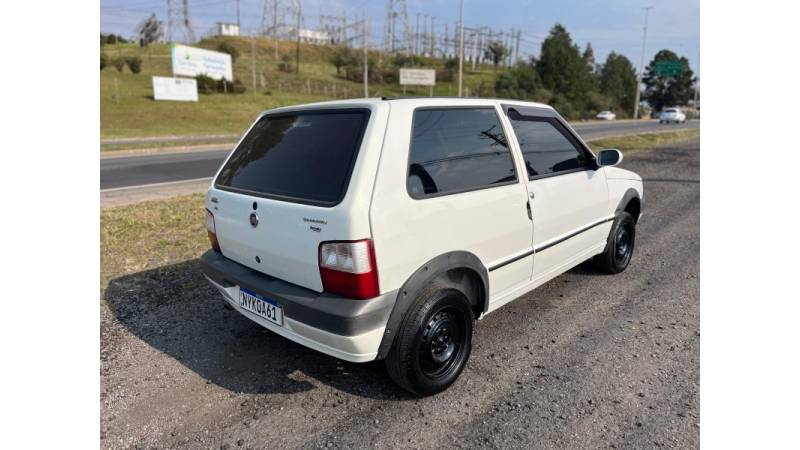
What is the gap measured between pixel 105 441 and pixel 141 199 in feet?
24.4

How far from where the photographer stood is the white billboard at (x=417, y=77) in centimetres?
5013

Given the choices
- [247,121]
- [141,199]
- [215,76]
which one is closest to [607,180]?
[141,199]

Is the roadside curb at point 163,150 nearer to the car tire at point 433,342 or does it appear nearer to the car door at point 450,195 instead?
the car door at point 450,195

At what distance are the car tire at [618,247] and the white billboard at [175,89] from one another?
36216 mm

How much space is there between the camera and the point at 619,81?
7825 centimetres

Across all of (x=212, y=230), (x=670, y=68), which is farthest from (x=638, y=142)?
(x=670, y=68)

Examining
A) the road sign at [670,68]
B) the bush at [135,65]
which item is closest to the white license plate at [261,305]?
the bush at [135,65]

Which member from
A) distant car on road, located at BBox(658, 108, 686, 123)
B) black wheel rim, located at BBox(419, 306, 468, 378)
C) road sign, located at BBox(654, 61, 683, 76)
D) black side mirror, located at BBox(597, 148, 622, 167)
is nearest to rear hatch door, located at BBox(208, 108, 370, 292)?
black wheel rim, located at BBox(419, 306, 468, 378)

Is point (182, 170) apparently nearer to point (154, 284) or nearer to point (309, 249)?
point (154, 284)

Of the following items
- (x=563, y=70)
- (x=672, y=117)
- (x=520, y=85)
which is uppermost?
(x=563, y=70)

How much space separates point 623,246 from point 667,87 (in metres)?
106

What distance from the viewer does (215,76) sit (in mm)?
39906

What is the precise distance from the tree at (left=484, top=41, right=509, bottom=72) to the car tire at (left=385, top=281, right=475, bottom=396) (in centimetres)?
9476

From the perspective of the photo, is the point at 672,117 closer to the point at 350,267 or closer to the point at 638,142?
the point at 638,142
